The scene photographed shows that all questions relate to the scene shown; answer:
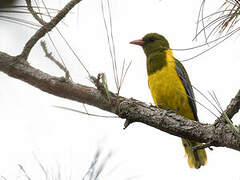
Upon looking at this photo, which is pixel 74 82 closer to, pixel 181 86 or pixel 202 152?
pixel 181 86

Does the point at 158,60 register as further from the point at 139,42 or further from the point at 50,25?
the point at 50,25

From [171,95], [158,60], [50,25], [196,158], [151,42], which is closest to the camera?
[50,25]

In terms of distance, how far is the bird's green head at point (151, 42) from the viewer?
475 centimetres

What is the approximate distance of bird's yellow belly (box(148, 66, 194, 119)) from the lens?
12.9ft

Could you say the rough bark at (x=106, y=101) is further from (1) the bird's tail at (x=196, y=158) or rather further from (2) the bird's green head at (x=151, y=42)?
(2) the bird's green head at (x=151, y=42)

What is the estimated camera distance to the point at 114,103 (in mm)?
2299

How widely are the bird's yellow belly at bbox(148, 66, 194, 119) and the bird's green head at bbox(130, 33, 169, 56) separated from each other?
2.28ft

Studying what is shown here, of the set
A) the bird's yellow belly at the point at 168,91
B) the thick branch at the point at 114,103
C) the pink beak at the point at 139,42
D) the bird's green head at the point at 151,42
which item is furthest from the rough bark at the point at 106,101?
the pink beak at the point at 139,42

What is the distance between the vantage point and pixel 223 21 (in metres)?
2.00

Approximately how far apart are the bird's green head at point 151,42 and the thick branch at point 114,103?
7.72ft

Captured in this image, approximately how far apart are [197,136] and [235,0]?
0.82 metres

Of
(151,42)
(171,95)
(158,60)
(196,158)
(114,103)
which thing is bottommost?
(114,103)

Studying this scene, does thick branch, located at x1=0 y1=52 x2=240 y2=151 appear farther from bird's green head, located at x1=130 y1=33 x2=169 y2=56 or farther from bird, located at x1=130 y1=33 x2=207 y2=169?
bird's green head, located at x1=130 y1=33 x2=169 y2=56

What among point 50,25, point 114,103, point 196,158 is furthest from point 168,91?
point 50,25
